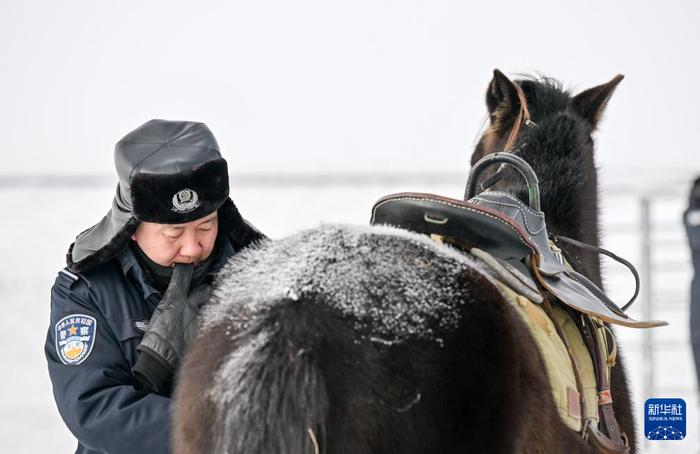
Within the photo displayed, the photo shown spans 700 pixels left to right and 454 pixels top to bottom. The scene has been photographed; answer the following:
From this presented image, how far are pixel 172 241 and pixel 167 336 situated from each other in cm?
28

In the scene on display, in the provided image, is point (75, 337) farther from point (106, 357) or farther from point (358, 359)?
point (358, 359)

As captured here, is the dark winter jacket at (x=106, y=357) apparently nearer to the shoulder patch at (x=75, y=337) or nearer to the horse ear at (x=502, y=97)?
the shoulder patch at (x=75, y=337)

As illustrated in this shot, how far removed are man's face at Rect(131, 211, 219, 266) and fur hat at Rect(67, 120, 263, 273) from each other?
0.04m

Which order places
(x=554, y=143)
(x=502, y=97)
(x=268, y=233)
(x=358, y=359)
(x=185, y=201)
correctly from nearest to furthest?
(x=358, y=359)
(x=185, y=201)
(x=554, y=143)
(x=502, y=97)
(x=268, y=233)

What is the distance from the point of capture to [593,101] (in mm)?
2939

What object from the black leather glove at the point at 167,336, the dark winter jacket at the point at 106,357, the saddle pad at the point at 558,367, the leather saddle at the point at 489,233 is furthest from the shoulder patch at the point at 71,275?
the saddle pad at the point at 558,367

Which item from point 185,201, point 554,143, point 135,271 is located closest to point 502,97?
point 554,143

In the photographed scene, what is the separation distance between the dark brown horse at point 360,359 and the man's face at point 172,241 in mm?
414

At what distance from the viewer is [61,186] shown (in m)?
14.4

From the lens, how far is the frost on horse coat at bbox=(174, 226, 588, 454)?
1.31 m

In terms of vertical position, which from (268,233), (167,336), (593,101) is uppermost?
(593,101)

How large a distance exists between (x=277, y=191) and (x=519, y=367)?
1229 cm

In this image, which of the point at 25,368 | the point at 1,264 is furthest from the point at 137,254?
the point at 1,264

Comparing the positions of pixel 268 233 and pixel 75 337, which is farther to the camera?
pixel 268 233
